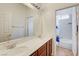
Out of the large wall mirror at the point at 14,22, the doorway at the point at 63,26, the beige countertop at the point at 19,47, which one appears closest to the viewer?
the beige countertop at the point at 19,47

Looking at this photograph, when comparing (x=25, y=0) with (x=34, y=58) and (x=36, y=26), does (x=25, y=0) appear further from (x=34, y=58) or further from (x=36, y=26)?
(x=36, y=26)

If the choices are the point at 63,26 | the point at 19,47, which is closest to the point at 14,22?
the point at 19,47

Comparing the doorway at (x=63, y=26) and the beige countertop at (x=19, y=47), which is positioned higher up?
the doorway at (x=63, y=26)

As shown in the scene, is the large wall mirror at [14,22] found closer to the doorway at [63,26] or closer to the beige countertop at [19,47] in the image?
the beige countertop at [19,47]

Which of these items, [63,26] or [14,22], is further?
[63,26]

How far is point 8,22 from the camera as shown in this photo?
141 centimetres

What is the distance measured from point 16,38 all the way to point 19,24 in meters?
0.22

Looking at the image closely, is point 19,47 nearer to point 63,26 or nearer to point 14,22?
point 14,22

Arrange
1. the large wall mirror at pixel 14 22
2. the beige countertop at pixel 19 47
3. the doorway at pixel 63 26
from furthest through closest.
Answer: the doorway at pixel 63 26 → the large wall mirror at pixel 14 22 → the beige countertop at pixel 19 47

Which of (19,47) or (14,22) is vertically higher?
(14,22)

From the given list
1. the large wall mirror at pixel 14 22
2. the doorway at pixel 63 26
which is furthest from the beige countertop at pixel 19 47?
the doorway at pixel 63 26

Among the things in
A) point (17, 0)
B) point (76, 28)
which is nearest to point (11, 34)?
point (17, 0)

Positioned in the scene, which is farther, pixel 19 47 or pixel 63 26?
pixel 63 26

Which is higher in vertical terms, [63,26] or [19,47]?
[63,26]
